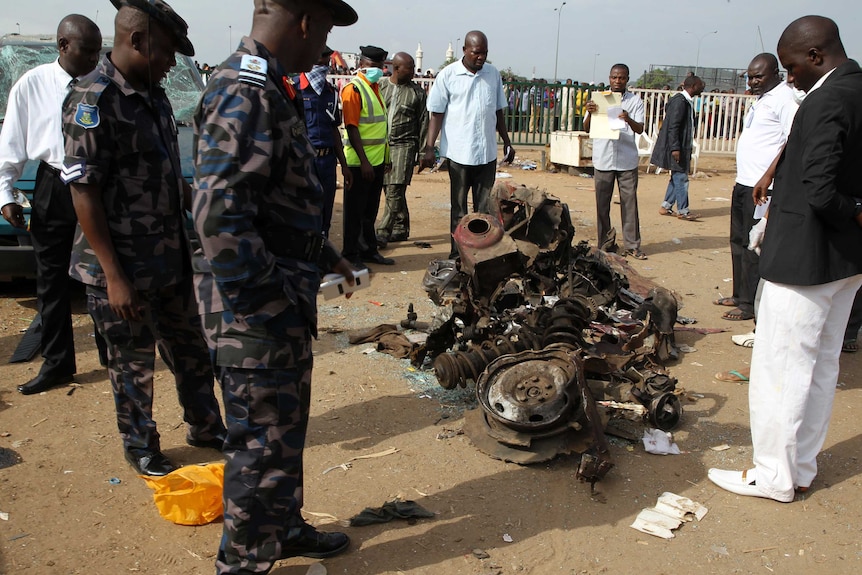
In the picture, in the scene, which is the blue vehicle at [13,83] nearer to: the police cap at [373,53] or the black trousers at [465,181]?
the police cap at [373,53]

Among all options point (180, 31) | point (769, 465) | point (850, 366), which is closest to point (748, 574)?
point (769, 465)

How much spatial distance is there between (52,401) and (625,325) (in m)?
4.38

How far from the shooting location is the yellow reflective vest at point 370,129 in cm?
761

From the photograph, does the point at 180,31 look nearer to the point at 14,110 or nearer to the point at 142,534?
the point at 14,110

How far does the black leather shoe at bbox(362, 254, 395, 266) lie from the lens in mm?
8281

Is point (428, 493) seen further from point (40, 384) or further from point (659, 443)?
point (40, 384)

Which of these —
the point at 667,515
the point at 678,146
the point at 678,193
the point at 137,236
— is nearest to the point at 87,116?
the point at 137,236

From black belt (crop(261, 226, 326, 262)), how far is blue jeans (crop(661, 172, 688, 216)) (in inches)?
385

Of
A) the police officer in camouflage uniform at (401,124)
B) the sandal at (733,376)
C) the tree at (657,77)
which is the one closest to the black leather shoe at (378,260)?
the police officer in camouflage uniform at (401,124)

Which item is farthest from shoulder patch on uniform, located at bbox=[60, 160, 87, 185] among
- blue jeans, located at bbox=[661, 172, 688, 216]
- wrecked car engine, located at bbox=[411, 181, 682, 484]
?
blue jeans, located at bbox=[661, 172, 688, 216]

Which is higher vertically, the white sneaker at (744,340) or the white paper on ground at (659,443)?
the white sneaker at (744,340)

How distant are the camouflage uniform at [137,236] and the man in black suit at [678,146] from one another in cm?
881

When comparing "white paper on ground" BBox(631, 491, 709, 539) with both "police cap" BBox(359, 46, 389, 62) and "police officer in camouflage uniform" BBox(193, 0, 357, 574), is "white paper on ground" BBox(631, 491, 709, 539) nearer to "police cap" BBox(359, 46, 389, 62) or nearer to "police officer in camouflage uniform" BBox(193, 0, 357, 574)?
"police officer in camouflage uniform" BBox(193, 0, 357, 574)

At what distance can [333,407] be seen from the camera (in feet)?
15.5
